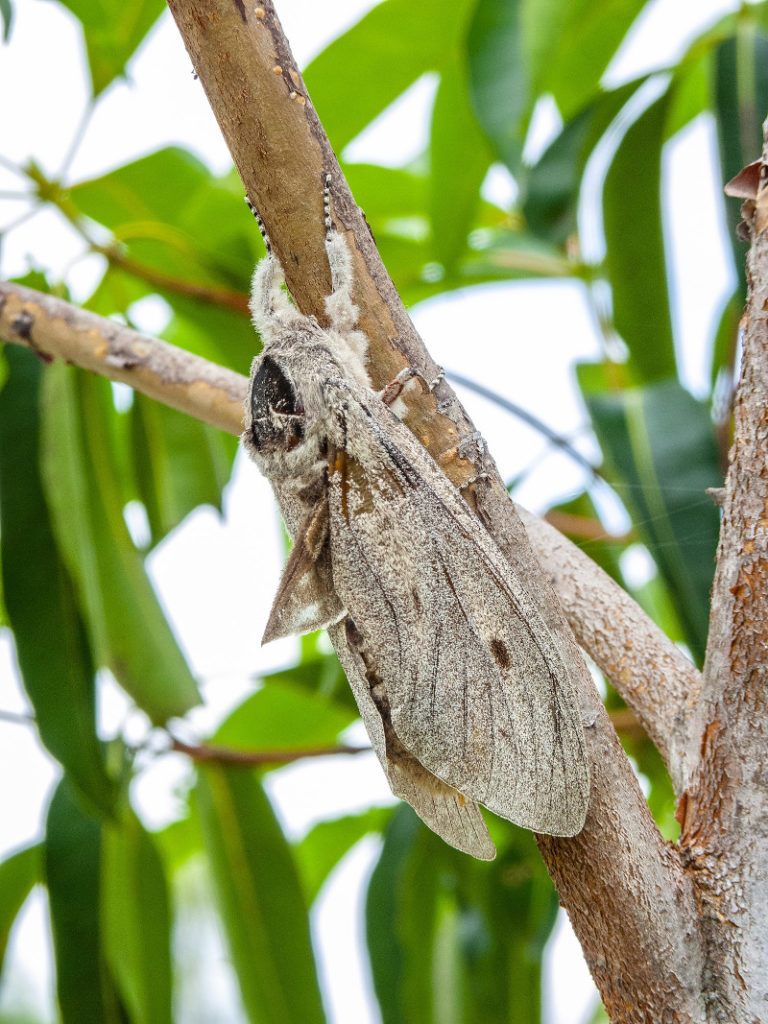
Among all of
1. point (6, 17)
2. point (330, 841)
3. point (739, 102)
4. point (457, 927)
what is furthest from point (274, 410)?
point (330, 841)

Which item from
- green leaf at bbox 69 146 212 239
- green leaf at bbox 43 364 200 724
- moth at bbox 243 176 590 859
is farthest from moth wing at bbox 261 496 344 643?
green leaf at bbox 69 146 212 239

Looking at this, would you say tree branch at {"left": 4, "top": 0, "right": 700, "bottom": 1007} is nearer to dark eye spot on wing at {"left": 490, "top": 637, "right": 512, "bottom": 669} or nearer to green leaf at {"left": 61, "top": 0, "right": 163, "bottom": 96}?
dark eye spot on wing at {"left": 490, "top": 637, "right": 512, "bottom": 669}

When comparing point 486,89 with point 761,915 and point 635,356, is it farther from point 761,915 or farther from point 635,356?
point 761,915

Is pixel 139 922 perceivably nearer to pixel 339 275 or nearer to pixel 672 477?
pixel 672 477

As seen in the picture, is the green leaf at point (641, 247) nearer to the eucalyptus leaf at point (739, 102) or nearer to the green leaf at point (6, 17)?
the eucalyptus leaf at point (739, 102)

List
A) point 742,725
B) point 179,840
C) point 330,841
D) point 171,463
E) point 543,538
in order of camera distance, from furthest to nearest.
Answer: point 179,840
point 330,841
point 171,463
point 543,538
point 742,725

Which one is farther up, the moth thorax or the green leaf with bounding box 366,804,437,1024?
the moth thorax
